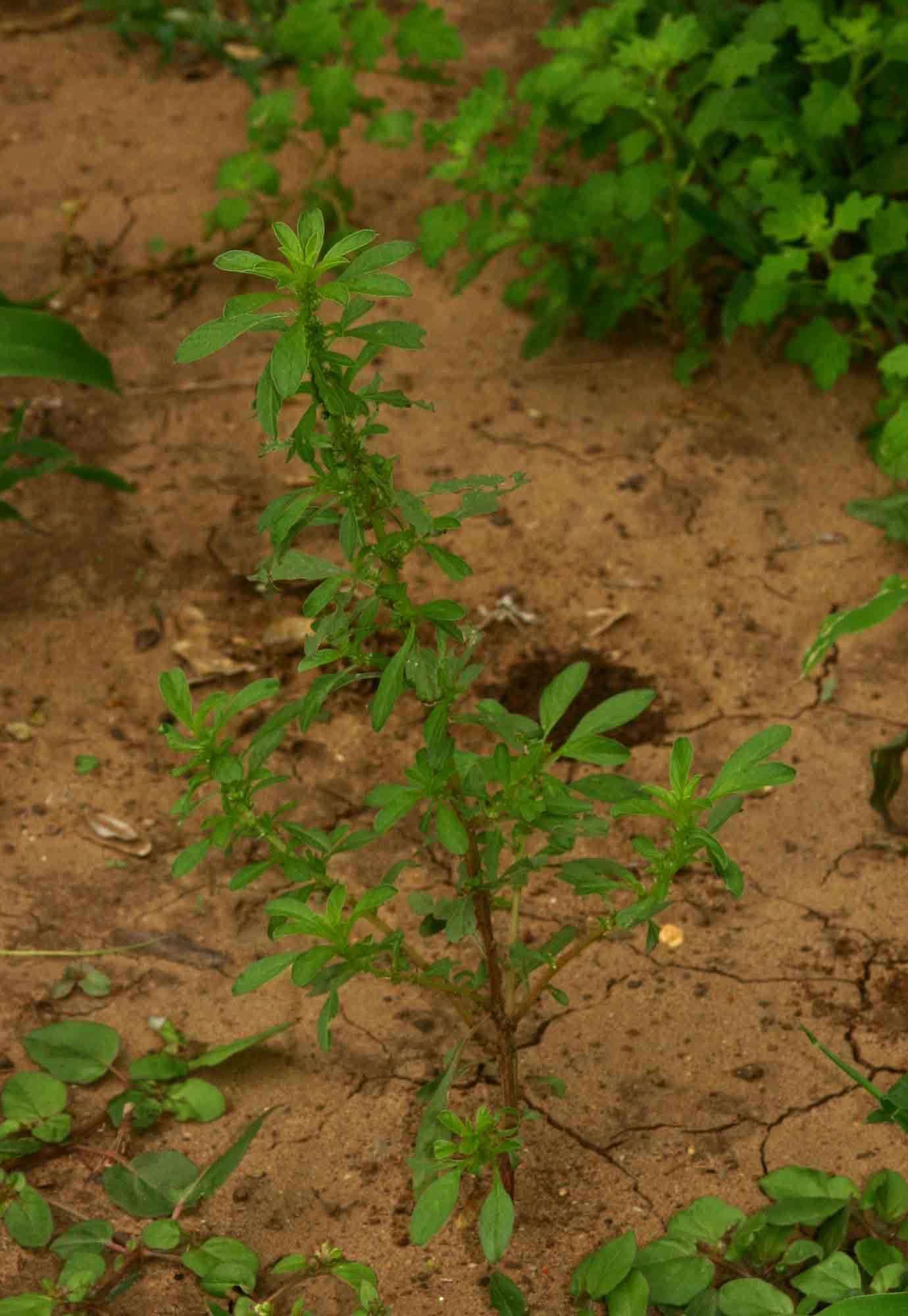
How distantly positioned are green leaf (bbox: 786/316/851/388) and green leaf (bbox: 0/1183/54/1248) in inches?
88.8

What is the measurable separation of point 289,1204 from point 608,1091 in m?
0.49

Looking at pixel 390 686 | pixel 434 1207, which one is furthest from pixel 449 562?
pixel 434 1207

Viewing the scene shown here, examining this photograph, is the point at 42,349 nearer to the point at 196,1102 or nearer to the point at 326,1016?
the point at 196,1102

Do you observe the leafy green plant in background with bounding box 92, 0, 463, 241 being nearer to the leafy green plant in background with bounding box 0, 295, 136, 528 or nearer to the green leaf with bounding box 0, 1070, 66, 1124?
the leafy green plant in background with bounding box 0, 295, 136, 528

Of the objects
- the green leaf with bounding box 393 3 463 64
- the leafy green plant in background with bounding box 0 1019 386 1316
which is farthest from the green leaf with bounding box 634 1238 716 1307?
the green leaf with bounding box 393 3 463 64

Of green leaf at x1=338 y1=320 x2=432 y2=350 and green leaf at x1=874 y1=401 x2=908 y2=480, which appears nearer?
green leaf at x1=338 y1=320 x2=432 y2=350

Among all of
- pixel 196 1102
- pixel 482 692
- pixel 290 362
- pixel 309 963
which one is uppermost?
pixel 290 362

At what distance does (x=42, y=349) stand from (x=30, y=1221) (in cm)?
160

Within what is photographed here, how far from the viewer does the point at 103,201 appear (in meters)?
Result: 4.43

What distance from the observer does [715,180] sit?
3.52 metres

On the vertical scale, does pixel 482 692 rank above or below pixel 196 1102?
above

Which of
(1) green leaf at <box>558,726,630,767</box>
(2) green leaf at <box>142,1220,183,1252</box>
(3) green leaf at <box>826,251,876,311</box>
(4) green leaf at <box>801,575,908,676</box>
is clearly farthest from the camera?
(3) green leaf at <box>826,251,876,311</box>

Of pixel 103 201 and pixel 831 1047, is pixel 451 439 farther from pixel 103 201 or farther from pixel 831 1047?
pixel 831 1047

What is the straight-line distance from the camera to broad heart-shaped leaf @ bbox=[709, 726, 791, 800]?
1.98 metres
